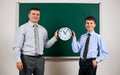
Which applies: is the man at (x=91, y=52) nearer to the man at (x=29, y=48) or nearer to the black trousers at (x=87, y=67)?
the black trousers at (x=87, y=67)

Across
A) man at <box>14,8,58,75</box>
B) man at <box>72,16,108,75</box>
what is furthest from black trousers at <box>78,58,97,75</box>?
man at <box>14,8,58,75</box>

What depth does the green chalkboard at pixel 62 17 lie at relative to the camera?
2990mm

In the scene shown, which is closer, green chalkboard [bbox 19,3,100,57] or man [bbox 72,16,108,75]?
man [bbox 72,16,108,75]

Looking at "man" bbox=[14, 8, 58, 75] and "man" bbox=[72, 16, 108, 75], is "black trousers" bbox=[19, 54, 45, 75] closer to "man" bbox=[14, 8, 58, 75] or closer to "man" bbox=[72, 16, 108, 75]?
"man" bbox=[14, 8, 58, 75]

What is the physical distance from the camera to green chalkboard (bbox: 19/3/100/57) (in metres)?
2.99

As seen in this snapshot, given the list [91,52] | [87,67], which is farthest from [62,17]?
[87,67]

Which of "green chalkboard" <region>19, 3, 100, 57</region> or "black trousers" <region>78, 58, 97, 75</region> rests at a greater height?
"green chalkboard" <region>19, 3, 100, 57</region>

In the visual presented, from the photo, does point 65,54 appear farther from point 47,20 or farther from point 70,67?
point 47,20

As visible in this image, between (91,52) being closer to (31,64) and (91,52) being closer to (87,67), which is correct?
(87,67)

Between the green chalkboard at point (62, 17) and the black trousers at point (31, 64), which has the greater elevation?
Result: the green chalkboard at point (62, 17)

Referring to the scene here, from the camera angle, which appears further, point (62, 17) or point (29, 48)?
point (62, 17)

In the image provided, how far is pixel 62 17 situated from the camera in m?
3.02

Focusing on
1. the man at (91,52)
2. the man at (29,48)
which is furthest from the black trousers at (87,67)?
the man at (29,48)

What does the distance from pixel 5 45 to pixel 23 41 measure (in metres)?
0.80
